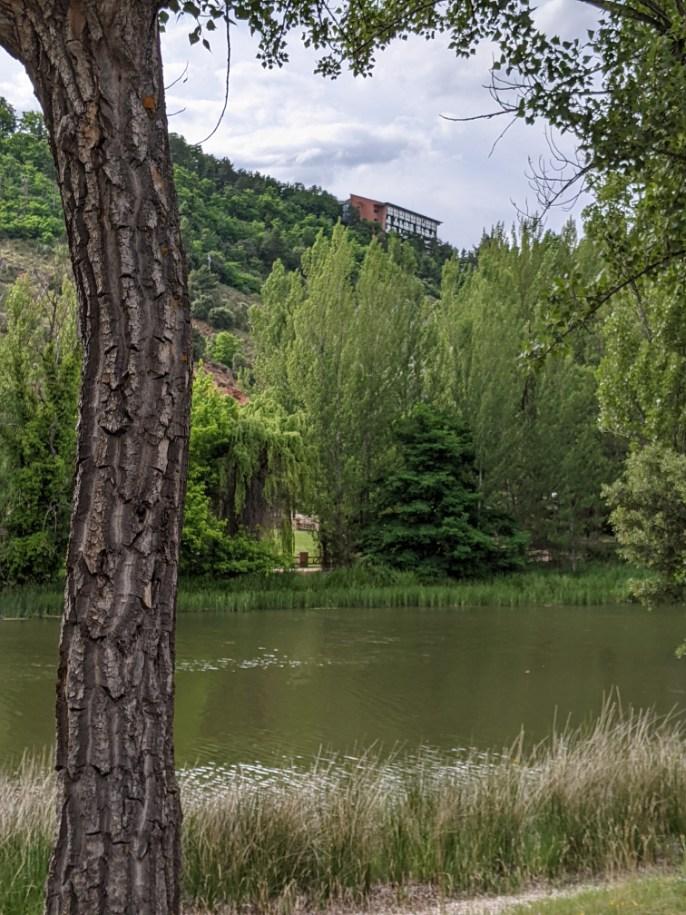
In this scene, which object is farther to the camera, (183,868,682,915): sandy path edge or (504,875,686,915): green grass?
(183,868,682,915): sandy path edge

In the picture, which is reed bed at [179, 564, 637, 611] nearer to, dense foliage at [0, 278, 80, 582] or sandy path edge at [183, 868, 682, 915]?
dense foliage at [0, 278, 80, 582]


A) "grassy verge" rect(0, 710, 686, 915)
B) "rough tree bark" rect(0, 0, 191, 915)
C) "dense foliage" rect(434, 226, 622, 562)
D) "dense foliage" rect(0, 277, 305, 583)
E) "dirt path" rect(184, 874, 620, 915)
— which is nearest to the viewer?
"rough tree bark" rect(0, 0, 191, 915)

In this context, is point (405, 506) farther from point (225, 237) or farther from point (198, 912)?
point (225, 237)

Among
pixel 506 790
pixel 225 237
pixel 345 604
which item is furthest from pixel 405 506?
pixel 225 237

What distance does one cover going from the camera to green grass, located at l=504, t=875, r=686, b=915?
3.55m

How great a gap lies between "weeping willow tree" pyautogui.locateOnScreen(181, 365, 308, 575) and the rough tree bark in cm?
1678

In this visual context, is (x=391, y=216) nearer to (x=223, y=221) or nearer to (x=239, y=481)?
(x=223, y=221)

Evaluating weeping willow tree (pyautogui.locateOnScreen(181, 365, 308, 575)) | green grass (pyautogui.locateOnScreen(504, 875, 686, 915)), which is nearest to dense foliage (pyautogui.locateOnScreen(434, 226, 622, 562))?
weeping willow tree (pyautogui.locateOnScreen(181, 365, 308, 575))

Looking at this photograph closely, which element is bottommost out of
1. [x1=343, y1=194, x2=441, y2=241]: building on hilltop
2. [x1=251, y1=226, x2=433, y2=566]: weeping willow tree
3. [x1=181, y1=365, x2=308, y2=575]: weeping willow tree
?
[x1=181, y1=365, x2=308, y2=575]: weeping willow tree

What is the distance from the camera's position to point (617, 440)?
Result: 25.6 meters

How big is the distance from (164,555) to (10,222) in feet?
139

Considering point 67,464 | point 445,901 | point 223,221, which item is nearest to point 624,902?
point 445,901

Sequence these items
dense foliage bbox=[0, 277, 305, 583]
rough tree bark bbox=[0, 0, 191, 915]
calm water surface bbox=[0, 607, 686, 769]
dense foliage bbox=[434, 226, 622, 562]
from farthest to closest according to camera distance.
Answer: dense foliage bbox=[434, 226, 622, 562] < dense foliage bbox=[0, 277, 305, 583] < calm water surface bbox=[0, 607, 686, 769] < rough tree bark bbox=[0, 0, 191, 915]

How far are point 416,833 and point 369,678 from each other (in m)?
7.17
